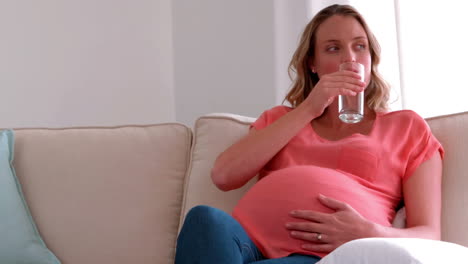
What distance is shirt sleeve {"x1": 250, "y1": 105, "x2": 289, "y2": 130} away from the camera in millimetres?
2035

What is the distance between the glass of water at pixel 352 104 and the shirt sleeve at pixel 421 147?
0.19 metres

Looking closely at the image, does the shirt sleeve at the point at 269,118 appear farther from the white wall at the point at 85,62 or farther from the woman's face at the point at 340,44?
the white wall at the point at 85,62

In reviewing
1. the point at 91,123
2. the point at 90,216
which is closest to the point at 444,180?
the point at 90,216

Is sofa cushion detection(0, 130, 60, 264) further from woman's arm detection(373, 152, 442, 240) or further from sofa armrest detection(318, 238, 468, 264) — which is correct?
sofa armrest detection(318, 238, 468, 264)

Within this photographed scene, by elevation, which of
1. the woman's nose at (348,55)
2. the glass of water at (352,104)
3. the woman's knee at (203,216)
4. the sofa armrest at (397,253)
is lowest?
the woman's knee at (203,216)

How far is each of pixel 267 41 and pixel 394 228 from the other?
1.67 m

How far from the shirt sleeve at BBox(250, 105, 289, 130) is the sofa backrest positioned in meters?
0.09

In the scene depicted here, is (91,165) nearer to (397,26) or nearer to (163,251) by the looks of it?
(163,251)

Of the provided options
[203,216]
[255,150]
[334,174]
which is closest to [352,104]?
[334,174]

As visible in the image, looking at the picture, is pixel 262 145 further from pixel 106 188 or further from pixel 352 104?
pixel 106 188

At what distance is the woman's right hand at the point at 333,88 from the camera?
1.76 meters

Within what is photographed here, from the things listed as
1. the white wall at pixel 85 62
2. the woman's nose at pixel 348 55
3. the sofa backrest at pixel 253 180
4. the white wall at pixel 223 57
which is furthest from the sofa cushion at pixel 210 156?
the white wall at pixel 85 62

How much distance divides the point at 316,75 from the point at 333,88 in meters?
0.40

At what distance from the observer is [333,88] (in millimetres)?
1823
